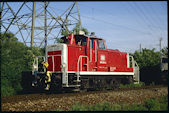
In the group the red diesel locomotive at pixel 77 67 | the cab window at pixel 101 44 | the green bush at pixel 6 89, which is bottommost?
the green bush at pixel 6 89

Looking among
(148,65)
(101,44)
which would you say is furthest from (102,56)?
(148,65)

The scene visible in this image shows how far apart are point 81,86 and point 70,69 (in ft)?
4.16

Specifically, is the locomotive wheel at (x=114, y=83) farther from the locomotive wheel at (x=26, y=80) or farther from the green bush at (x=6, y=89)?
the green bush at (x=6, y=89)

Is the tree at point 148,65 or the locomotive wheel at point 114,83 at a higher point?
the tree at point 148,65

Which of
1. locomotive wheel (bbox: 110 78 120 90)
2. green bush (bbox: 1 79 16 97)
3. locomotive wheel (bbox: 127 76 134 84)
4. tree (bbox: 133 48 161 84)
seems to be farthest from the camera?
tree (bbox: 133 48 161 84)

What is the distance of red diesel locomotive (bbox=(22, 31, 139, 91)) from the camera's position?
1193cm

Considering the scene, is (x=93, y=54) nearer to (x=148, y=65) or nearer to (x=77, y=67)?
(x=77, y=67)

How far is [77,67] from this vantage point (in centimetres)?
1235

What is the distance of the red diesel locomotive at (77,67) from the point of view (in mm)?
11930

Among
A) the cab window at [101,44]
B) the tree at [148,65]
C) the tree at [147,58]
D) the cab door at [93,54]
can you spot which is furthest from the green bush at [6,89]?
the tree at [147,58]

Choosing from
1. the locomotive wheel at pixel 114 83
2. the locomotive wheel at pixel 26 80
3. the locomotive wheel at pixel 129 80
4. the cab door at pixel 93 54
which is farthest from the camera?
the locomotive wheel at pixel 129 80

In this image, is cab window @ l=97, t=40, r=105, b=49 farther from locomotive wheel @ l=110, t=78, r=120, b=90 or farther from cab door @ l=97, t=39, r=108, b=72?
locomotive wheel @ l=110, t=78, r=120, b=90

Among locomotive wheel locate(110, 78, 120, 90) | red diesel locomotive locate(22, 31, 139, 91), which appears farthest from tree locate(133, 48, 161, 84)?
red diesel locomotive locate(22, 31, 139, 91)

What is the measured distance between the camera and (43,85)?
11953mm
